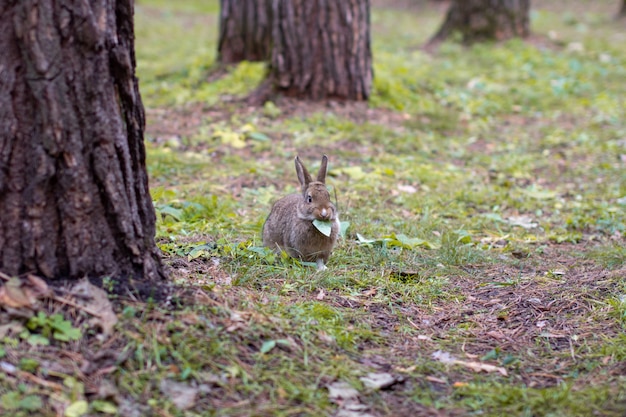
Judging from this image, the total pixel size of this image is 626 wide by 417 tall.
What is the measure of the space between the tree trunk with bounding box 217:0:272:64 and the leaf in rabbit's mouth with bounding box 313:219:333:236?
5.75 meters

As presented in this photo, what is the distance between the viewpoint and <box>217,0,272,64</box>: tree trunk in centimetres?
1034

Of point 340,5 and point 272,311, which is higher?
point 340,5

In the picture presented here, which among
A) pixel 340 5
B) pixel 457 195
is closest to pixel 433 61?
pixel 340 5

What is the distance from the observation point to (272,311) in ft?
12.5

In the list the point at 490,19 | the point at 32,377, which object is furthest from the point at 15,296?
the point at 490,19

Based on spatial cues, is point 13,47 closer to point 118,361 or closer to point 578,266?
point 118,361

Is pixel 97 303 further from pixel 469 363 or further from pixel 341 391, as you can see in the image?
pixel 469 363

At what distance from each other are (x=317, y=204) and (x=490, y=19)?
9.96m

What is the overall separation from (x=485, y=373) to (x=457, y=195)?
11.6 ft

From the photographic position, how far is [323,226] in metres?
4.93

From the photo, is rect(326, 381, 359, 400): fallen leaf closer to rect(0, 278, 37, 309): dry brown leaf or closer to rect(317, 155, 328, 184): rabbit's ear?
rect(0, 278, 37, 309): dry brown leaf

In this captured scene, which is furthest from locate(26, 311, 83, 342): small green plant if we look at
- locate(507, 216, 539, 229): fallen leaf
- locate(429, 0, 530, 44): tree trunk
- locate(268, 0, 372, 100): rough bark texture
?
locate(429, 0, 530, 44): tree trunk

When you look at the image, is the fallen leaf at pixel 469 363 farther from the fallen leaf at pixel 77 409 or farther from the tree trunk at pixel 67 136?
the fallen leaf at pixel 77 409

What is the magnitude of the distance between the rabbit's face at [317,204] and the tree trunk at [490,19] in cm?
974
